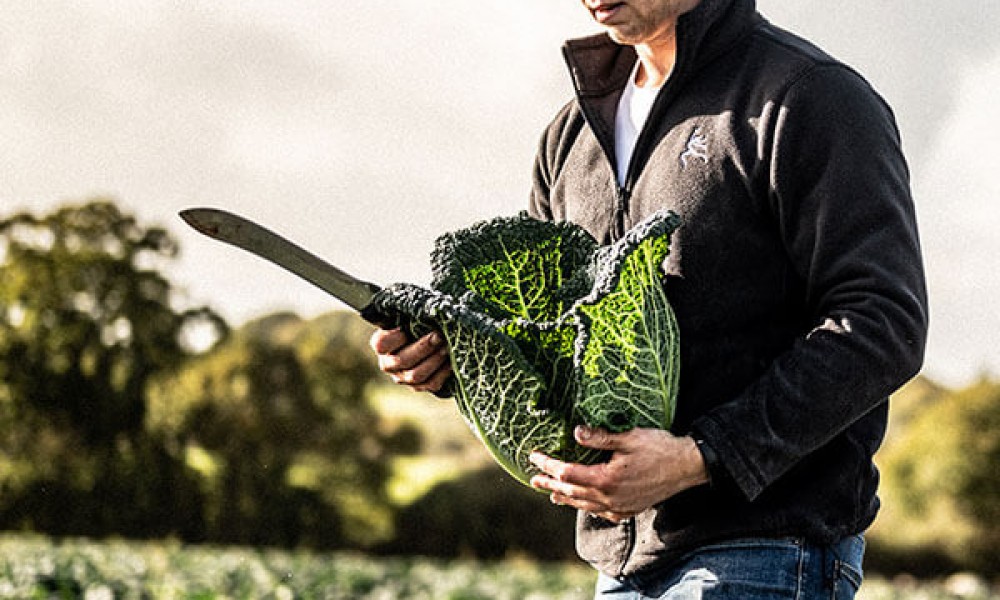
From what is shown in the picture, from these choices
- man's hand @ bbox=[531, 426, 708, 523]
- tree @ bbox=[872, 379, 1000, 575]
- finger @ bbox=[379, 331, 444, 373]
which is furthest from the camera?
tree @ bbox=[872, 379, 1000, 575]

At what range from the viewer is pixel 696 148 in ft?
8.69

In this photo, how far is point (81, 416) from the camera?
105 feet

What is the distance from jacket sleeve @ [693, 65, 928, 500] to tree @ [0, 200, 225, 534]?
29406mm

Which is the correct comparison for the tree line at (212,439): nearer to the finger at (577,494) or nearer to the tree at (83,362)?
the tree at (83,362)

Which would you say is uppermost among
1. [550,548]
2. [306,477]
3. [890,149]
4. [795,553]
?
[890,149]

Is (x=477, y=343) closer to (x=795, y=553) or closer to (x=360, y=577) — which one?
(x=795, y=553)

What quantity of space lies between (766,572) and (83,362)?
31.0 metres

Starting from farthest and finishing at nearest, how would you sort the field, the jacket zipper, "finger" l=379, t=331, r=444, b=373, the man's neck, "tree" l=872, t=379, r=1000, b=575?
1. "tree" l=872, t=379, r=1000, b=575
2. the field
3. the man's neck
4. the jacket zipper
5. "finger" l=379, t=331, r=444, b=373

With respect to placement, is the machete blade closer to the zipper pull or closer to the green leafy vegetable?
the green leafy vegetable

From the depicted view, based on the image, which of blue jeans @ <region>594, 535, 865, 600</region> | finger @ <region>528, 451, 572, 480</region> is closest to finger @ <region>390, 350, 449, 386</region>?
finger @ <region>528, 451, 572, 480</region>

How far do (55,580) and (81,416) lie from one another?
1004 inches

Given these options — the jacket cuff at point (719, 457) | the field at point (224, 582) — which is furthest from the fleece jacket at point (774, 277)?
the field at point (224, 582)

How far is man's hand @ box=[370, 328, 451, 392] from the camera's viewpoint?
8.50 feet

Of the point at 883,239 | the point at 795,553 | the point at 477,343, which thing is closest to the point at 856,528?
the point at 795,553
